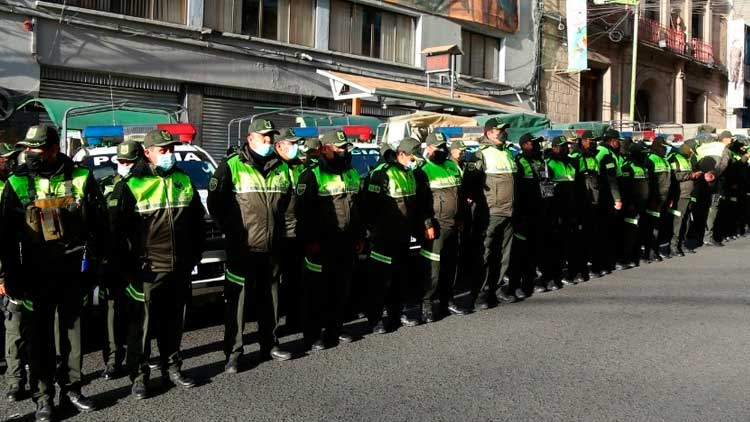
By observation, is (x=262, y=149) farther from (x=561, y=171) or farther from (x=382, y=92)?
(x=382, y=92)

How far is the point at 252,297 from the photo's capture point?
251 inches

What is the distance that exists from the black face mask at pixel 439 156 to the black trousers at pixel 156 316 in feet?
10.2

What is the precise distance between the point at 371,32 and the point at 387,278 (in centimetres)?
1452

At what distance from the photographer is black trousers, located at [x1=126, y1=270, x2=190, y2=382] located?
18.0 feet

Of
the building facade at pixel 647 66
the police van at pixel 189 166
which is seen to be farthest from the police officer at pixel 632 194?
the building facade at pixel 647 66

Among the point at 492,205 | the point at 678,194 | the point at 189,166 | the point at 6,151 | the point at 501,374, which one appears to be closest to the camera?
the point at 501,374

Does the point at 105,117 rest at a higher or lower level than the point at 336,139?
higher

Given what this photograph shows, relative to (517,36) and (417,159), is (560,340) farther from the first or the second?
(517,36)

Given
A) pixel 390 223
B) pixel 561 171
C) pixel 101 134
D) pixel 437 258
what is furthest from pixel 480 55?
pixel 390 223

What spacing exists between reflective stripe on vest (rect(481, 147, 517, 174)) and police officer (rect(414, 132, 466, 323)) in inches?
23.6

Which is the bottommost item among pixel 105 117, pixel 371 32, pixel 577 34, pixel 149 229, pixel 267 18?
pixel 149 229

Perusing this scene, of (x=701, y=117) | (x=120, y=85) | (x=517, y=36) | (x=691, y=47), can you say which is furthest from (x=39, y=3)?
Answer: (x=701, y=117)

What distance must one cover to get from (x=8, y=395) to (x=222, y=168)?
2221mm

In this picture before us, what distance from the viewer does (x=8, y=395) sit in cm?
537
